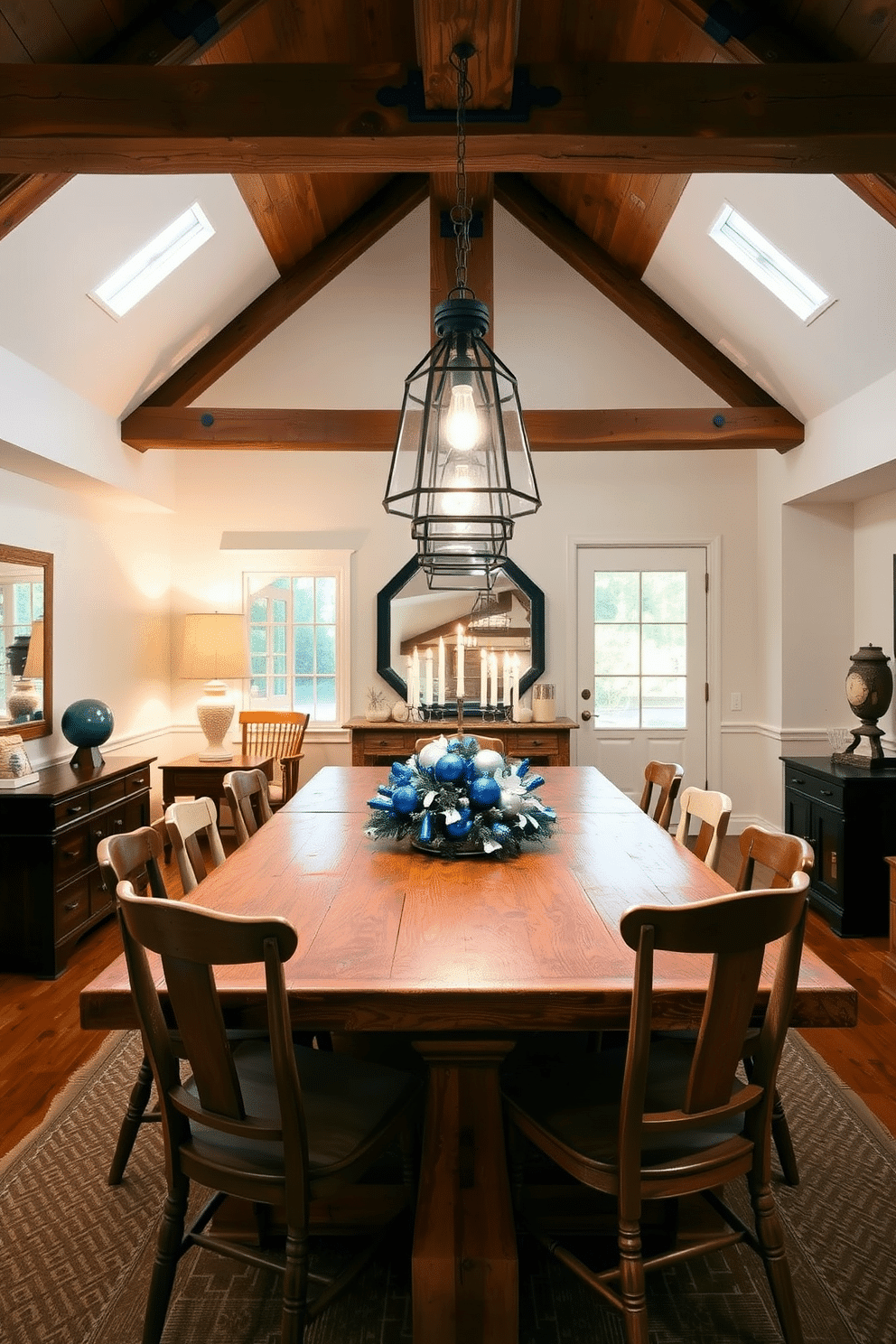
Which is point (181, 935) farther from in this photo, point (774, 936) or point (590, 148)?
point (590, 148)

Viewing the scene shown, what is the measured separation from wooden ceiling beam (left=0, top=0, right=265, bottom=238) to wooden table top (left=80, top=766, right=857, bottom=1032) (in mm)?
2488

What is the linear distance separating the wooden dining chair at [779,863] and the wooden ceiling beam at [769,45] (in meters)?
2.60

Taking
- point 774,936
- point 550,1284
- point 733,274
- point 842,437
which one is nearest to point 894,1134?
point 550,1284

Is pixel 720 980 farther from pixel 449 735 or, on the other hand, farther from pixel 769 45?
pixel 449 735

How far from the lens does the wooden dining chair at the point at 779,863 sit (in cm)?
214

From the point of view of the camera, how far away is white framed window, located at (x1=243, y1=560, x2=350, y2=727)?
6.43 meters

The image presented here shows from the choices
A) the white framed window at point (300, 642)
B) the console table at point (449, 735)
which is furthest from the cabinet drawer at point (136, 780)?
the white framed window at point (300, 642)

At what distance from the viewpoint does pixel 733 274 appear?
15.7ft

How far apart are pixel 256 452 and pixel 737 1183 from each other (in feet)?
17.8

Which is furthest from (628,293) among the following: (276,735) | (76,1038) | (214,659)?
(76,1038)

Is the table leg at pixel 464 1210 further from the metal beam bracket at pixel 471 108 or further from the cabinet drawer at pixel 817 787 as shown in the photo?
the cabinet drawer at pixel 817 787

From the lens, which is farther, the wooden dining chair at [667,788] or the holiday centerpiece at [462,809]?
the wooden dining chair at [667,788]

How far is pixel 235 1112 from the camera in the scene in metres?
1.61

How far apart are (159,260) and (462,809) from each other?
3.51m
